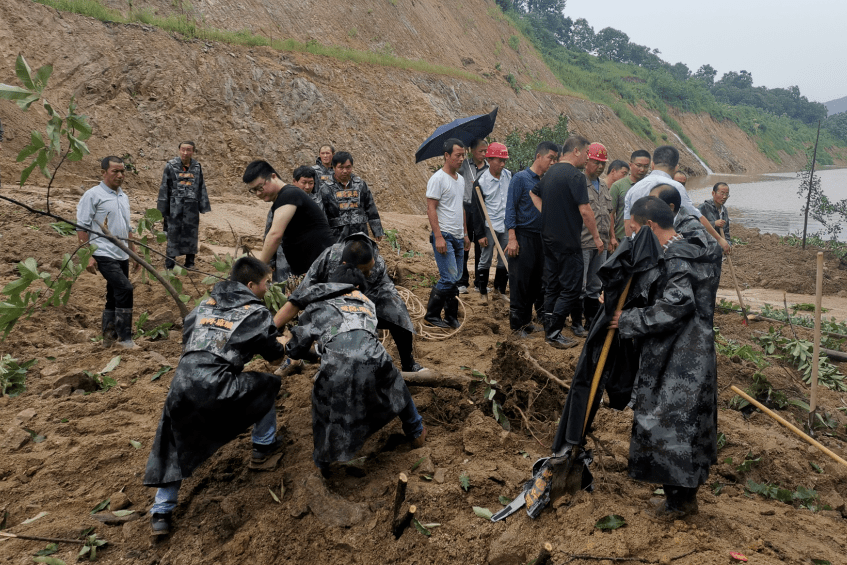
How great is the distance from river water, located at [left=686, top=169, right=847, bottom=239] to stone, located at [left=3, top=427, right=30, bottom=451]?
17.5 m

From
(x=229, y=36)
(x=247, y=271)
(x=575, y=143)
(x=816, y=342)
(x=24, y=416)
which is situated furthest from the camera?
(x=229, y=36)

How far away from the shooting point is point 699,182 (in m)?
36.1

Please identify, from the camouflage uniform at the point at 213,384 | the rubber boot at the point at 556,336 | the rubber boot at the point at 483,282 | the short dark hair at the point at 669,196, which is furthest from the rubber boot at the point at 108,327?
the short dark hair at the point at 669,196

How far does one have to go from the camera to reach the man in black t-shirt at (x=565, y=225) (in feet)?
17.4

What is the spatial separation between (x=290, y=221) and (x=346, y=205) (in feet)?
5.91

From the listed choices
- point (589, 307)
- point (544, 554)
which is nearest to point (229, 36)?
point (589, 307)

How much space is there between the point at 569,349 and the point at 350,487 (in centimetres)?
276

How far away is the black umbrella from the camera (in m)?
6.82

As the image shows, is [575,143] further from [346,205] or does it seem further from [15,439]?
[15,439]

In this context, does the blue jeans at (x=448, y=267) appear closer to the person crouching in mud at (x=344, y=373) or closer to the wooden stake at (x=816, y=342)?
the person crouching in mud at (x=344, y=373)

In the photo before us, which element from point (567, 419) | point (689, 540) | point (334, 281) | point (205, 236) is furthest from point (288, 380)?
point (205, 236)

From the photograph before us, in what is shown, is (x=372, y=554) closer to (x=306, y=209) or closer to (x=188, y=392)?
(x=188, y=392)

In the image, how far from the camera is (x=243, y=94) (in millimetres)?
16016

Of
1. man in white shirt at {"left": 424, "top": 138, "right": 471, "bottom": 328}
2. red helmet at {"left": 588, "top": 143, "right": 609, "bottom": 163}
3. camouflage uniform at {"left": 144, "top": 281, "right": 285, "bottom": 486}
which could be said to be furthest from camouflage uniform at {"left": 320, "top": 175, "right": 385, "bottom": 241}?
camouflage uniform at {"left": 144, "top": 281, "right": 285, "bottom": 486}
